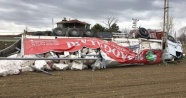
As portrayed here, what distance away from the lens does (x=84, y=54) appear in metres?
15.1

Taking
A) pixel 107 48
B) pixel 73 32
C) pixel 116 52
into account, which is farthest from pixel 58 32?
pixel 116 52

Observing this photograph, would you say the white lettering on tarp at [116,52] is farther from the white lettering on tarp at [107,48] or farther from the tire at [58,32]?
the tire at [58,32]

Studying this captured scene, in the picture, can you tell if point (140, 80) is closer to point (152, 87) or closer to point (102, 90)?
point (152, 87)

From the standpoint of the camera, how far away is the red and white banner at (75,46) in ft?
48.1

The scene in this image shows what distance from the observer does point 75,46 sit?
1533 cm

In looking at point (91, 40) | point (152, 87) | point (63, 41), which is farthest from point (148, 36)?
point (152, 87)

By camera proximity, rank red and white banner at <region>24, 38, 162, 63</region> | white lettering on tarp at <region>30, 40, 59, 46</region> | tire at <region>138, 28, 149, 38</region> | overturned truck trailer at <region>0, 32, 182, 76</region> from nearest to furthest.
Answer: overturned truck trailer at <region>0, 32, 182, 76</region>, red and white banner at <region>24, 38, 162, 63</region>, white lettering on tarp at <region>30, 40, 59, 46</region>, tire at <region>138, 28, 149, 38</region>

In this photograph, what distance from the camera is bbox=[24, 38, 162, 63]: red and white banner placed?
14664mm

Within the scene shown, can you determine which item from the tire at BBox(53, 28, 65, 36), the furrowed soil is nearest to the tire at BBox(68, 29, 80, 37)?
the tire at BBox(53, 28, 65, 36)

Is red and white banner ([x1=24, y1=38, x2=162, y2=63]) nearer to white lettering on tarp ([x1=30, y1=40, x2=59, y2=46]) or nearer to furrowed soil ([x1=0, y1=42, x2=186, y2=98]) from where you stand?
white lettering on tarp ([x1=30, y1=40, x2=59, y2=46])

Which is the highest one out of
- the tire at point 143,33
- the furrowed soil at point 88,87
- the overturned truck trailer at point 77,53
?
the tire at point 143,33

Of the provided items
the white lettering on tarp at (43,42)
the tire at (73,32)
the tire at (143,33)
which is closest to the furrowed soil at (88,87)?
the white lettering on tarp at (43,42)

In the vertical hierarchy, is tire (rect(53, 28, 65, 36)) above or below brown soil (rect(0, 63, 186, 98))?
above

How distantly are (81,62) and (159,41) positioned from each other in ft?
24.7
